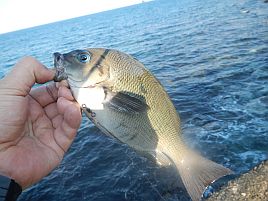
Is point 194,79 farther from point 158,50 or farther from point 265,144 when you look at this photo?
point 158,50

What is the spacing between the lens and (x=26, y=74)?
3.80 meters

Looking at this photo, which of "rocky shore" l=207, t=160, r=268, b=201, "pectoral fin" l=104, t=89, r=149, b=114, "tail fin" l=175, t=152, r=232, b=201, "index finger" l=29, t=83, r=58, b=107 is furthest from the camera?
"rocky shore" l=207, t=160, r=268, b=201

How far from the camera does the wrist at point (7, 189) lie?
3.18 metres

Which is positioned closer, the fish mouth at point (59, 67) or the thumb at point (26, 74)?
the fish mouth at point (59, 67)

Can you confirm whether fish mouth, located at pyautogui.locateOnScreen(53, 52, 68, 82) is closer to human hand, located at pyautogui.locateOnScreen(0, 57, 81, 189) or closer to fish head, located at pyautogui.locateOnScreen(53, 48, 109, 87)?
fish head, located at pyautogui.locateOnScreen(53, 48, 109, 87)

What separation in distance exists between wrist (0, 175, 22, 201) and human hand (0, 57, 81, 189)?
46cm

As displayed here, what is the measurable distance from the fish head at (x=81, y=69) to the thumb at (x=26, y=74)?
36cm

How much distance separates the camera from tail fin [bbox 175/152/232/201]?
3742 mm

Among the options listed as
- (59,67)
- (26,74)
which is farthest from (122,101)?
(26,74)

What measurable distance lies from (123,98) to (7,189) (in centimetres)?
160

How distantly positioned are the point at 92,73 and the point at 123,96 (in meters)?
0.46

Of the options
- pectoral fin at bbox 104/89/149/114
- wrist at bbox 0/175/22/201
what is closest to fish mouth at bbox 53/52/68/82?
pectoral fin at bbox 104/89/149/114

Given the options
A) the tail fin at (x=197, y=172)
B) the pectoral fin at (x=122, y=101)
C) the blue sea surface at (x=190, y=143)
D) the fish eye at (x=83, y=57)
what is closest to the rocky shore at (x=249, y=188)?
the blue sea surface at (x=190, y=143)

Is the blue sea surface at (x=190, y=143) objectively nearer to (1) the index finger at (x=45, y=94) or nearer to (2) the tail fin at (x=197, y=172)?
(2) the tail fin at (x=197, y=172)
